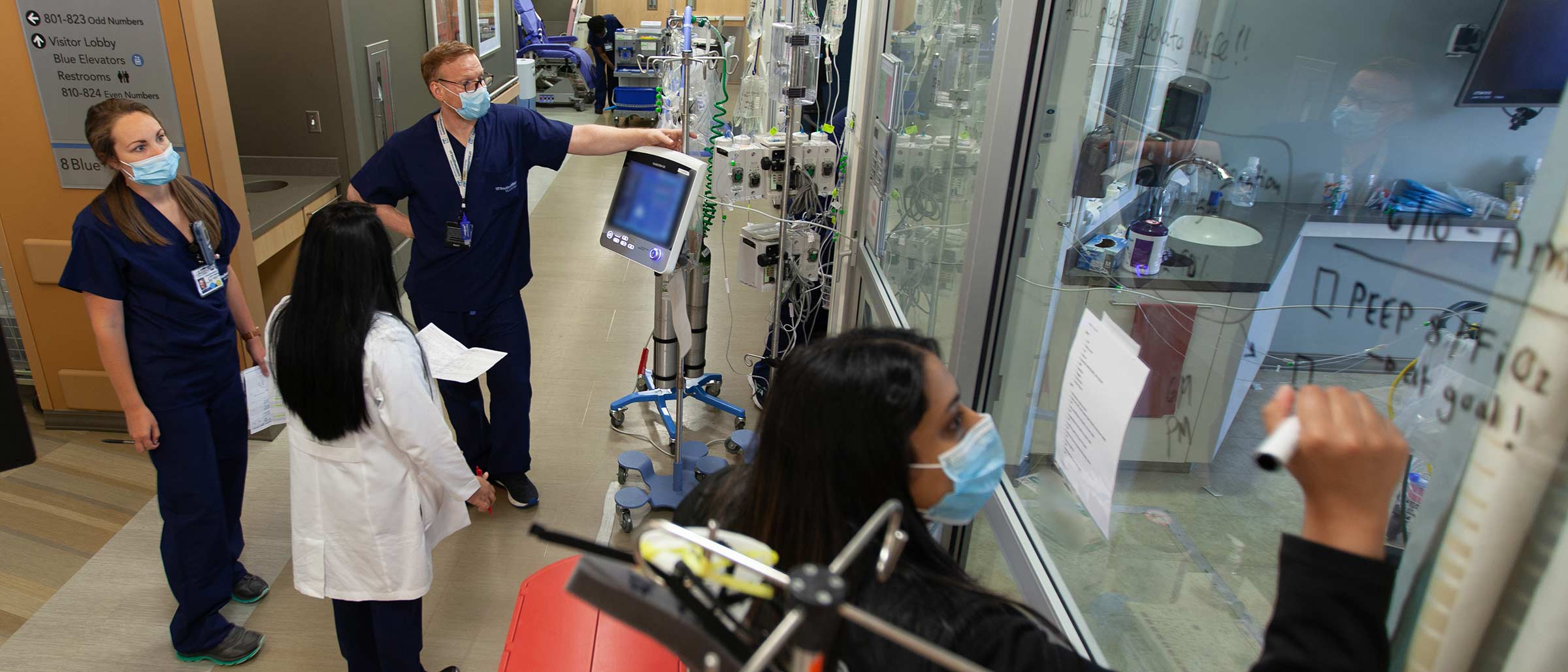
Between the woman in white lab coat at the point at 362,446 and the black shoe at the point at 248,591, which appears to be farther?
the black shoe at the point at 248,591

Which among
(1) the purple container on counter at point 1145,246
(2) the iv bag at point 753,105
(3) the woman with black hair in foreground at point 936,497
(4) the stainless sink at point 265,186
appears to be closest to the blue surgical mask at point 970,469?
(3) the woman with black hair in foreground at point 936,497

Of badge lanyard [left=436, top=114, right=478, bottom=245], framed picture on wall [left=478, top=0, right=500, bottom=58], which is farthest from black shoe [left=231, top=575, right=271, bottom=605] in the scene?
framed picture on wall [left=478, top=0, right=500, bottom=58]

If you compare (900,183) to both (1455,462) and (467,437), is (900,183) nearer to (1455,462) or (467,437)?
(467,437)

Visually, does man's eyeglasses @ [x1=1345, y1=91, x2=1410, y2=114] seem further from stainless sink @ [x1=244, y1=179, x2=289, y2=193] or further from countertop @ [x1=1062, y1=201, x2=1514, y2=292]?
stainless sink @ [x1=244, y1=179, x2=289, y2=193]

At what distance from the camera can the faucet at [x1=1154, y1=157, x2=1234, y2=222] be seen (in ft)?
4.43

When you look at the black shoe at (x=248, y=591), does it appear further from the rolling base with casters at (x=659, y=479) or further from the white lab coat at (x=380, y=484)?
the rolling base with casters at (x=659, y=479)

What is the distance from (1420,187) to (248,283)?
3.87 metres

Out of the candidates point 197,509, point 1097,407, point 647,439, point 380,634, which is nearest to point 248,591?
point 197,509

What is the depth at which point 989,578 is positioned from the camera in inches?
82.7

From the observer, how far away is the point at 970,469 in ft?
3.99

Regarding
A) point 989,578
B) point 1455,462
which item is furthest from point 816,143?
point 1455,462

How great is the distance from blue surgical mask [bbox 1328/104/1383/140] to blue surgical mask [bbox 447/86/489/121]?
2488 millimetres

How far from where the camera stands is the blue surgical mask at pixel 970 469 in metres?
1.20

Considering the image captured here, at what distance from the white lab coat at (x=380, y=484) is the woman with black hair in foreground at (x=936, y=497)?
3.05 ft
